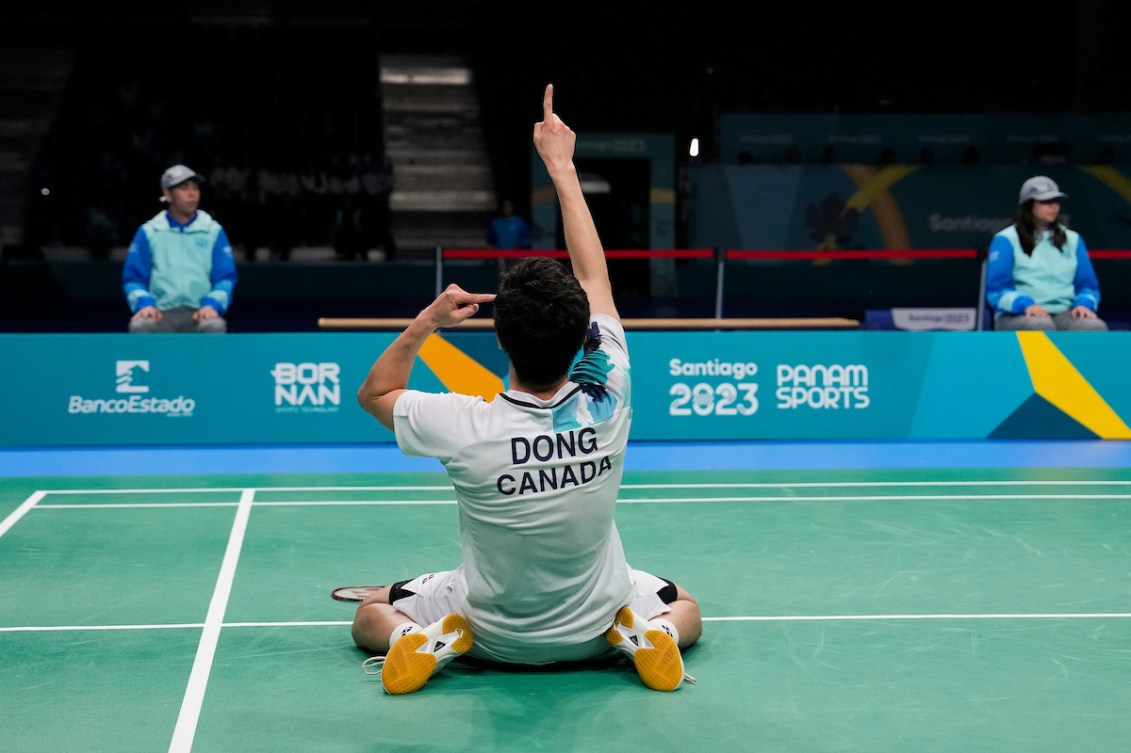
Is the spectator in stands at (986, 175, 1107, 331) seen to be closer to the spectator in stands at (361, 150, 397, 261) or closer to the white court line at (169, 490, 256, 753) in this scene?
the white court line at (169, 490, 256, 753)

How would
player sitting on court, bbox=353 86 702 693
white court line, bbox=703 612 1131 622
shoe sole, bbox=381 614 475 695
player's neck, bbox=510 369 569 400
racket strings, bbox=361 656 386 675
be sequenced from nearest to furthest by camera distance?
1. player sitting on court, bbox=353 86 702 693
2. player's neck, bbox=510 369 569 400
3. shoe sole, bbox=381 614 475 695
4. racket strings, bbox=361 656 386 675
5. white court line, bbox=703 612 1131 622

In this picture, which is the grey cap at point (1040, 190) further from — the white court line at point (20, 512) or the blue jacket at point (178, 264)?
the white court line at point (20, 512)

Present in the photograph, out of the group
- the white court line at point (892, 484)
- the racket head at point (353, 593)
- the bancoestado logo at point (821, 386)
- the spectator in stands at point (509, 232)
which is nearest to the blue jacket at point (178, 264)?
the white court line at point (892, 484)

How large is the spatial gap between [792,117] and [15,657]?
61.5 ft

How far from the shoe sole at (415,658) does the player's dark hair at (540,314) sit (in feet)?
3.17

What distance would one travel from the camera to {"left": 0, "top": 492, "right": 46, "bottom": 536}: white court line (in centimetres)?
699

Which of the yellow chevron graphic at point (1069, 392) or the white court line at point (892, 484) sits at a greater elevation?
the yellow chevron graphic at point (1069, 392)

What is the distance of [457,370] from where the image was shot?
9.56 m

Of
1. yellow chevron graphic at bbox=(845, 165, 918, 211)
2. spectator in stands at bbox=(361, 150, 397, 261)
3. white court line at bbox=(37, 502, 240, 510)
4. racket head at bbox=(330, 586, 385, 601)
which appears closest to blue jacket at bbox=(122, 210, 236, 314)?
white court line at bbox=(37, 502, 240, 510)

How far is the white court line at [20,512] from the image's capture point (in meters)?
6.99

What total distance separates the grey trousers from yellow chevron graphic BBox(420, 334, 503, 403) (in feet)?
4.84

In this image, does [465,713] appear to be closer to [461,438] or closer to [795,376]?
[461,438]

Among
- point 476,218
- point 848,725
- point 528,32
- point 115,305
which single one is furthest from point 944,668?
point 528,32

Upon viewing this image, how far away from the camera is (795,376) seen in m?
9.72
